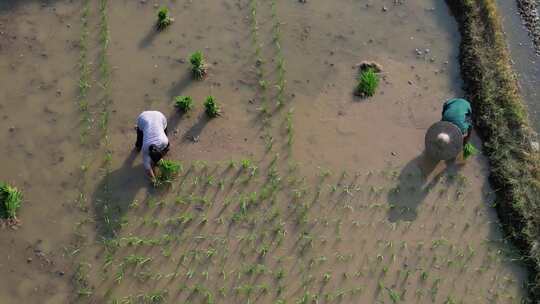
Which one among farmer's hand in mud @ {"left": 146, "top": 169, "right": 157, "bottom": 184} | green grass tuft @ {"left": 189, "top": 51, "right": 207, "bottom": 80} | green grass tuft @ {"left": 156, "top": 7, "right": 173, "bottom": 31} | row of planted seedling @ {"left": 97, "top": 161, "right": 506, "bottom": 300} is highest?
green grass tuft @ {"left": 156, "top": 7, "right": 173, "bottom": 31}

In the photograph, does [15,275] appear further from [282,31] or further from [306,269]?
[282,31]

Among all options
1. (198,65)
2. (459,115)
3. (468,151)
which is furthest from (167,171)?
(468,151)

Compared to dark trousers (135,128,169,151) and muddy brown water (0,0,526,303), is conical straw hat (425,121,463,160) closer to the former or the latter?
muddy brown water (0,0,526,303)

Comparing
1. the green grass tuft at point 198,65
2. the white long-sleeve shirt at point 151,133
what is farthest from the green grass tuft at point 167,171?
the green grass tuft at point 198,65

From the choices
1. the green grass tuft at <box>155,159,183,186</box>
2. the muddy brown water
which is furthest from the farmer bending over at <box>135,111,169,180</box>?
the muddy brown water

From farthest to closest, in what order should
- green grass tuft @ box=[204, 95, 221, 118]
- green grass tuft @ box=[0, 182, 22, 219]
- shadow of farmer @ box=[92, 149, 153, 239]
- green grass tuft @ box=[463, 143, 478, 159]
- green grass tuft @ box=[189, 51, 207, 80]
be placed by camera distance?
green grass tuft @ box=[189, 51, 207, 80], green grass tuft @ box=[204, 95, 221, 118], green grass tuft @ box=[463, 143, 478, 159], shadow of farmer @ box=[92, 149, 153, 239], green grass tuft @ box=[0, 182, 22, 219]

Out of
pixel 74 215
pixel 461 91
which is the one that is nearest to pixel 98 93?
pixel 74 215
